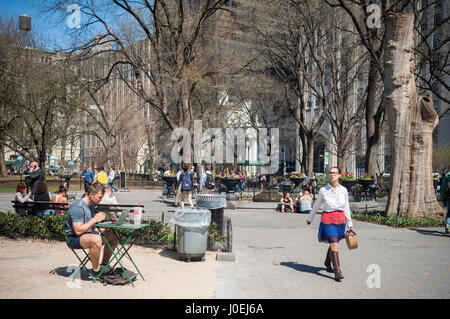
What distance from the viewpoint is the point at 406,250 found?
10188mm

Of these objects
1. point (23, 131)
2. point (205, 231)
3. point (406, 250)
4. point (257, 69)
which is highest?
point (257, 69)

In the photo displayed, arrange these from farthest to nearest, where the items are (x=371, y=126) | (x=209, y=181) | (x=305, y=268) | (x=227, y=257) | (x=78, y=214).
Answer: (x=371, y=126) → (x=209, y=181) → (x=227, y=257) → (x=305, y=268) → (x=78, y=214)

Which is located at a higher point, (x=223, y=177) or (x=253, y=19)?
(x=253, y=19)

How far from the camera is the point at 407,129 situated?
51.5 ft

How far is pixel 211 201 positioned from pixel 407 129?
897cm

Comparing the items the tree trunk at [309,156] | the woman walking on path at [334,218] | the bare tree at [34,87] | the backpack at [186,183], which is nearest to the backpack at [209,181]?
the backpack at [186,183]

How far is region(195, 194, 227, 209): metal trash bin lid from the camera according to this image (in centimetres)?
1030

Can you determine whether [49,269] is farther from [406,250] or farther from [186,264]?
[406,250]

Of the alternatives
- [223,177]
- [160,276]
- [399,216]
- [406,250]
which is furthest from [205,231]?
[223,177]

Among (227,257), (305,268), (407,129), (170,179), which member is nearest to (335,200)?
(305,268)

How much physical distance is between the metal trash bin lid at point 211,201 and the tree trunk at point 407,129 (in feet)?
26.6

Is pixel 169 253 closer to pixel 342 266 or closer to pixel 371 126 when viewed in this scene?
pixel 342 266
